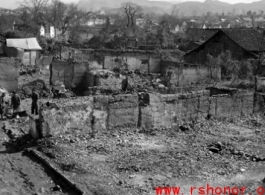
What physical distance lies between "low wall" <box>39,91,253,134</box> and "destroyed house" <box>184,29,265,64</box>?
→ 1414 centimetres

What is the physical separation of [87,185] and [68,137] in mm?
2911

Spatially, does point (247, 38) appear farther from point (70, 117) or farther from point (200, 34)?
point (70, 117)

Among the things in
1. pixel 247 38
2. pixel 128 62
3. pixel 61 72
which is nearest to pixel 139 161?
pixel 61 72

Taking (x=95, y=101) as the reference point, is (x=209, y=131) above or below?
below

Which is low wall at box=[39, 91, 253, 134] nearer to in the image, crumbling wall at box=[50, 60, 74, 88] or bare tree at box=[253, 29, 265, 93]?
bare tree at box=[253, 29, 265, 93]

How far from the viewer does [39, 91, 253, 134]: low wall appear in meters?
10.7

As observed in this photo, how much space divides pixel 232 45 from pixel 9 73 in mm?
16181

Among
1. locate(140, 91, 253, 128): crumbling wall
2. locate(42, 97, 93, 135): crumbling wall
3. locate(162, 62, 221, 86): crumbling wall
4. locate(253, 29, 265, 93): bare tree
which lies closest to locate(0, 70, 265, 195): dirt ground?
locate(42, 97, 93, 135): crumbling wall

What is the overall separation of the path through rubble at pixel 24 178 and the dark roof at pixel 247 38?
20993mm

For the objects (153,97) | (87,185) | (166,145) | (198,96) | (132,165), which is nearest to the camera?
(87,185)

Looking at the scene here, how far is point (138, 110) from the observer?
11.7 m

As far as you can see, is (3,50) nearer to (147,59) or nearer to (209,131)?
(147,59)

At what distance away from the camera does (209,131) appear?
12.0 m

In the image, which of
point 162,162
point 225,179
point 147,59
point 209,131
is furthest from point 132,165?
point 147,59
